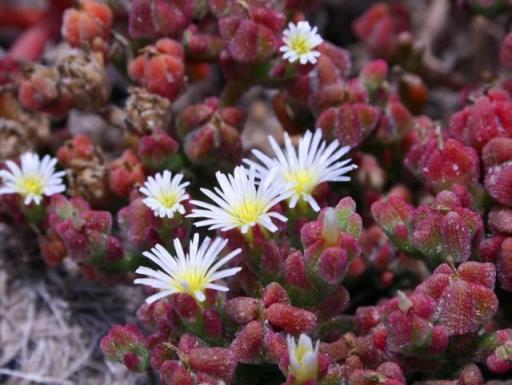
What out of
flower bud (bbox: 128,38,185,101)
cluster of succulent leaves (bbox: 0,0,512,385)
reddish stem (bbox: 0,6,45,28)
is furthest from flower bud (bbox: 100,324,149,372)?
reddish stem (bbox: 0,6,45,28)

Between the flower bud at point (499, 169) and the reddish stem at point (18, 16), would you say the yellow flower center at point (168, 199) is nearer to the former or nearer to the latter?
the flower bud at point (499, 169)

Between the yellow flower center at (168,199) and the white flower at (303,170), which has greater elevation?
the white flower at (303,170)

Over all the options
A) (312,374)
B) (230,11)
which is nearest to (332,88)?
(230,11)

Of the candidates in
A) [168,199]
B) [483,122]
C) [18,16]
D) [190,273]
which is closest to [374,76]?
[483,122]

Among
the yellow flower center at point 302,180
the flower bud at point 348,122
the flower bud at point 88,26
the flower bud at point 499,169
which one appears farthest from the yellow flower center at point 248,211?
the flower bud at point 88,26

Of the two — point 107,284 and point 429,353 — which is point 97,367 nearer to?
point 107,284

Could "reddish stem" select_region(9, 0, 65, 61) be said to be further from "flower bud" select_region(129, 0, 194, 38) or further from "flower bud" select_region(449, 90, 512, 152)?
"flower bud" select_region(449, 90, 512, 152)

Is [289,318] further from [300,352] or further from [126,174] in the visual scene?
[126,174]
